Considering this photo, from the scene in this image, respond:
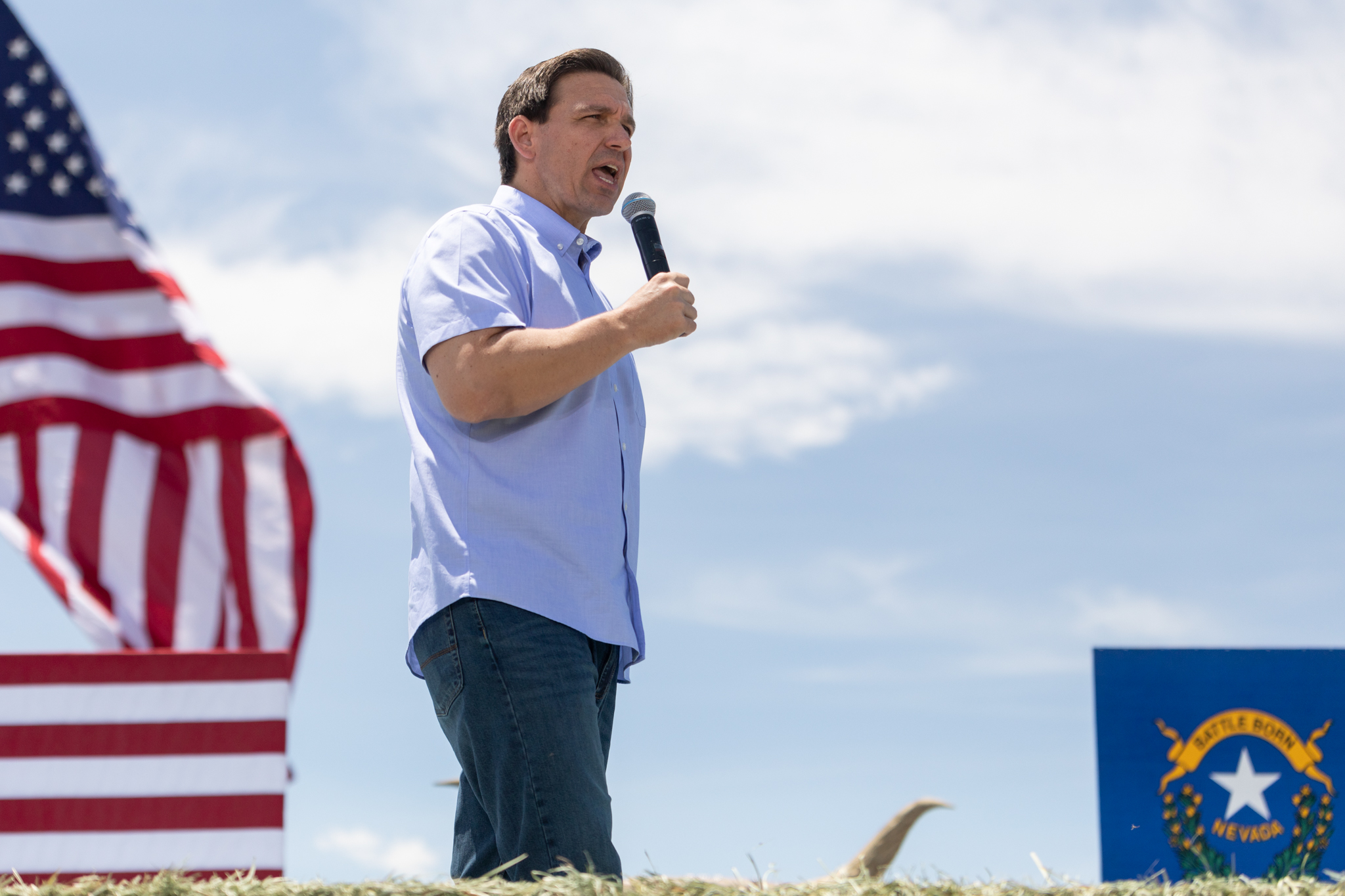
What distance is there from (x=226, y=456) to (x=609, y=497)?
27.6 ft

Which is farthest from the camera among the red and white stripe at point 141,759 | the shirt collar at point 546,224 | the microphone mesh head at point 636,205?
the red and white stripe at point 141,759

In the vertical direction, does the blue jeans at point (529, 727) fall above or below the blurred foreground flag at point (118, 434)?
below

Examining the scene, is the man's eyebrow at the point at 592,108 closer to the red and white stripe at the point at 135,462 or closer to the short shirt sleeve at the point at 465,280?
the short shirt sleeve at the point at 465,280

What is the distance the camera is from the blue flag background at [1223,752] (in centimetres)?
531

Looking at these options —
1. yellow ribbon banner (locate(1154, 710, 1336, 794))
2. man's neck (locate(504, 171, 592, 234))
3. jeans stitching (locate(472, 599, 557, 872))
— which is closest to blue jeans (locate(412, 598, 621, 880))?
jeans stitching (locate(472, 599, 557, 872))

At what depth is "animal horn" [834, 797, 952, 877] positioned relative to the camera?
708 cm

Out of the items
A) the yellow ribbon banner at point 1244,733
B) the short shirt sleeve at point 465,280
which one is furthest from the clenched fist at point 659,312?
the yellow ribbon banner at point 1244,733

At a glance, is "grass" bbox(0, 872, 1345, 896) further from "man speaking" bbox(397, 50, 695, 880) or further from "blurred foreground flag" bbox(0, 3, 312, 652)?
"blurred foreground flag" bbox(0, 3, 312, 652)

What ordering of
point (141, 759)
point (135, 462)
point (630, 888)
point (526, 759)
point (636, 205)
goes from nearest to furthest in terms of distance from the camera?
point (630, 888), point (526, 759), point (636, 205), point (141, 759), point (135, 462)

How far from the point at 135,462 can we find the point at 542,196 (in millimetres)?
8275

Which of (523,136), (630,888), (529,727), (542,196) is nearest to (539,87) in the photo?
(523,136)

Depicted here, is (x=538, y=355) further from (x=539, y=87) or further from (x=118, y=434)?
(x=118, y=434)

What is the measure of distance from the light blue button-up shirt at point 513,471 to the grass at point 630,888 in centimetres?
57

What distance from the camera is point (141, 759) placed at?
536 centimetres
